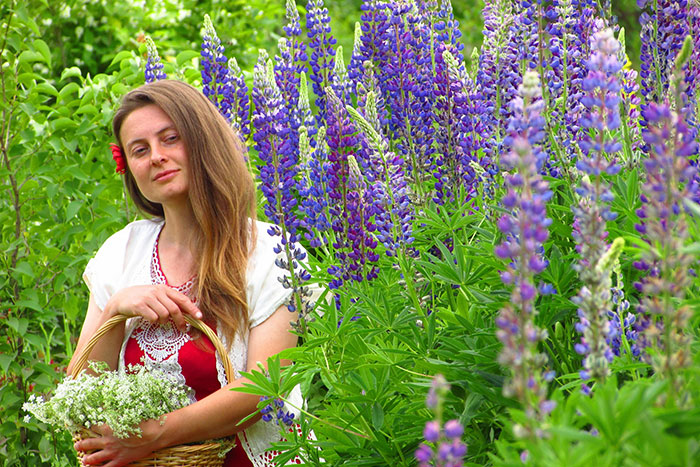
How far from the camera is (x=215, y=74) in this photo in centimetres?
350

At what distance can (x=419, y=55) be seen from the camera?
2977mm

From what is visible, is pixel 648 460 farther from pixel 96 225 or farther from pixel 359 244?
pixel 96 225

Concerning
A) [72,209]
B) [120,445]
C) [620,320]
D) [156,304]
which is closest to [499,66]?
[620,320]

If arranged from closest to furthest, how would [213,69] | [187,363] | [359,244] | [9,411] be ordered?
1. [359,244]
2. [187,363]
3. [213,69]
4. [9,411]

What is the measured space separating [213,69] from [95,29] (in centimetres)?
419

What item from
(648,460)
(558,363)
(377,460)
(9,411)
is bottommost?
(9,411)

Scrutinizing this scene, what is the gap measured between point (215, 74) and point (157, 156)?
0.77m

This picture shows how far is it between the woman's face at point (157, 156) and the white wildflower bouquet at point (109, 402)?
659 mm

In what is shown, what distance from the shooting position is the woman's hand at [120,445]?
2.52 meters

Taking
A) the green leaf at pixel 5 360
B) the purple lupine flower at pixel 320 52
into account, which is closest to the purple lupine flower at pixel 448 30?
the purple lupine flower at pixel 320 52

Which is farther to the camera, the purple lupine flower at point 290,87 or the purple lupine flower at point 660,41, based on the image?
the purple lupine flower at point 290,87

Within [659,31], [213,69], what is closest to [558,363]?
[659,31]

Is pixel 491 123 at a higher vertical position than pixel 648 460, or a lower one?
higher

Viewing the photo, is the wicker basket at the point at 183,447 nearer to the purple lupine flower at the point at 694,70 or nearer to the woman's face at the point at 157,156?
the woman's face at the point at 157,156
